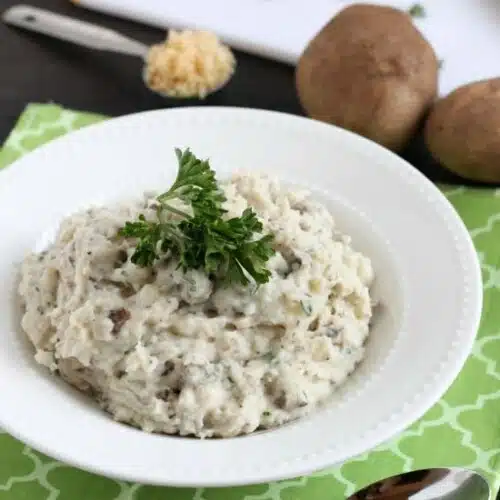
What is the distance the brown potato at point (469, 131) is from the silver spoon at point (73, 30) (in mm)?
756

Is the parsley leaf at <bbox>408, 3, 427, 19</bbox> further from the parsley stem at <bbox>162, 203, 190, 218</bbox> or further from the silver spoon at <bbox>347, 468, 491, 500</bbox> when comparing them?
the silver spoon at <bbox>347, 468, 491, 500</bbox>

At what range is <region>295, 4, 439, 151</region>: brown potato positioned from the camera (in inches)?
93.9

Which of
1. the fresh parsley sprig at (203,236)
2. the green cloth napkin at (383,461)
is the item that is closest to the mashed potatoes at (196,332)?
the fresh parsley sprig at (203,236)

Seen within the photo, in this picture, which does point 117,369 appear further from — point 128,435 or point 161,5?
point 161,5

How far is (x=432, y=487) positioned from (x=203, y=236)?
67 centimetres

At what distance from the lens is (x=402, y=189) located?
202 centimetres

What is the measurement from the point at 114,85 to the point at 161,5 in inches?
19.0

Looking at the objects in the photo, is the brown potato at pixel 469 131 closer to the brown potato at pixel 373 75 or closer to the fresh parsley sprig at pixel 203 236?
the brown potato at pixel 373 75

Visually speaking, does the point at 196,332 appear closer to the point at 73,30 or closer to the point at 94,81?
the point at 94,81

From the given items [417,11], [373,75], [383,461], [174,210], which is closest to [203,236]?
[174,210]

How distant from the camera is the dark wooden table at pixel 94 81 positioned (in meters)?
2.79

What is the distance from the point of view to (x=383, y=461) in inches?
70.4

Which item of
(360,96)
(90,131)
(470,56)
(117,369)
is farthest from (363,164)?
(470,56)

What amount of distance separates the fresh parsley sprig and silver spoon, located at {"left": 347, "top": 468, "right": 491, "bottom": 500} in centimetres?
47
